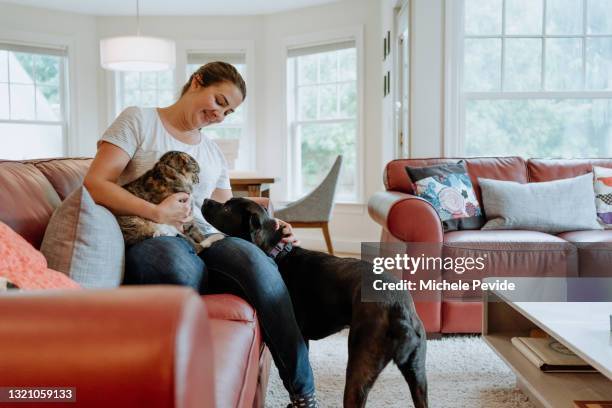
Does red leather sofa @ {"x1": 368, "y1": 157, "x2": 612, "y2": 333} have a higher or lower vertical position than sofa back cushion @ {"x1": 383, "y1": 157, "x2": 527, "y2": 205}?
lower

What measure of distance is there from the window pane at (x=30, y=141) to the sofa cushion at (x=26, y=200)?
4.90 metres

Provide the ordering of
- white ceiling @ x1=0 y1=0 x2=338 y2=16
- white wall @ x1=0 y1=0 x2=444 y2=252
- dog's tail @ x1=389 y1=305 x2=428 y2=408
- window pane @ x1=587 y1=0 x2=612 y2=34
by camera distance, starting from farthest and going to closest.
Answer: white ceiling @ x1=0 y1=0 x2=338 y2=16 < white wall @ x1=0 y1=0 x2=444 y2=252 < window pane @ x1=587 y1=0 x2=612 y2=34 < dog's tail @ x1=389 y1=305 x2=428 y2=408

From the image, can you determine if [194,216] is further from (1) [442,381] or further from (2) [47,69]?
(2) [47,69]

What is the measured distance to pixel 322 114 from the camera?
618 cm

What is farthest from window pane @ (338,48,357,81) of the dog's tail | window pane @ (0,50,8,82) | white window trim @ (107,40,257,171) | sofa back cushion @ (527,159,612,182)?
the dog's tail

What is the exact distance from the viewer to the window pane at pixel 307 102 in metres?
6.21

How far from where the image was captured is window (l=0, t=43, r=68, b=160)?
600 centimetres

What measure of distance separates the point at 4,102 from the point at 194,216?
16.5ft

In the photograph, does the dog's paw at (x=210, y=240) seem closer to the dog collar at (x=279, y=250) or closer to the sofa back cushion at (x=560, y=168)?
the dog collar at (x=279, y=250)

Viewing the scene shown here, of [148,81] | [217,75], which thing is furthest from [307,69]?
[217,75]

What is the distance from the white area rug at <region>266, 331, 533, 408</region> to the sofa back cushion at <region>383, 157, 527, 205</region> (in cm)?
103

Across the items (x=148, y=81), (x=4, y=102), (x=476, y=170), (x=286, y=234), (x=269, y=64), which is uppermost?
(x=269, y=64)

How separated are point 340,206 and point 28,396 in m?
5.55

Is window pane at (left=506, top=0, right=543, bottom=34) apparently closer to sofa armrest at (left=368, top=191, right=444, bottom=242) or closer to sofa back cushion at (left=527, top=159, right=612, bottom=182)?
sofa back cushion at (left=527, top=159, right=612, bottom=182)
